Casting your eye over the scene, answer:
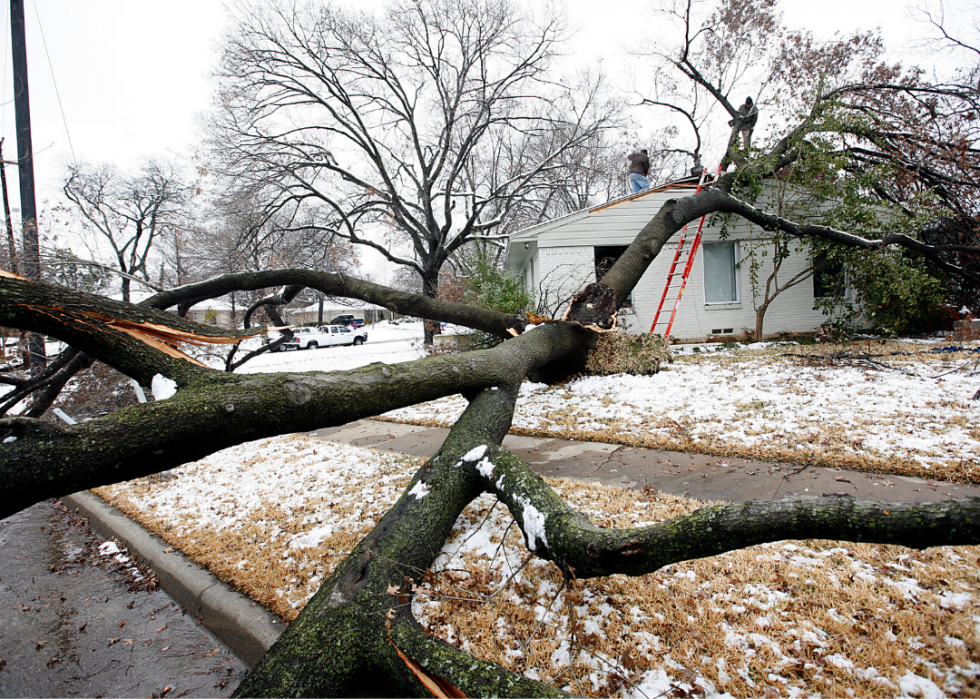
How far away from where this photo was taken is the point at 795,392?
524 centimetres

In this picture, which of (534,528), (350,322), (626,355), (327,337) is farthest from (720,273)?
(350,322)

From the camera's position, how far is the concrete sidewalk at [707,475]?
2.96 meters

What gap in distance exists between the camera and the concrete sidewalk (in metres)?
2.96

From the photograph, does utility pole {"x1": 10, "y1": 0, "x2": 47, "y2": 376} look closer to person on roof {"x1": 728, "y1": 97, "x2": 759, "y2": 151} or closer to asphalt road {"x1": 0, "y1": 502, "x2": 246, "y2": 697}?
asphalt road {"x1": 0, "y1": 502, "x2": 246, "y2": 697}

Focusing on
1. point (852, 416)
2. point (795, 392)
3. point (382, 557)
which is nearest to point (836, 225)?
point (795, 392)

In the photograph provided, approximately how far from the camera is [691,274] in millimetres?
10836

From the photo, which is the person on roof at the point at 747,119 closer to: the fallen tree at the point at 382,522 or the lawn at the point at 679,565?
the lawn at the point at 679,565

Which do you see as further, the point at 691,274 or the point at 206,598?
the point at 691,274

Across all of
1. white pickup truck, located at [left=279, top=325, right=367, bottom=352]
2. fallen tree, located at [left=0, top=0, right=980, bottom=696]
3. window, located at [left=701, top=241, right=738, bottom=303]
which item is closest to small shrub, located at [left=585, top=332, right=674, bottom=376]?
fallen tree, located at [left=0, top=0, right=980, bottom=696]

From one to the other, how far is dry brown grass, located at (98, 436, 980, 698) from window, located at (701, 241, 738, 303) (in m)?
9.38

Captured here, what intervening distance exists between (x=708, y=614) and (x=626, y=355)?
501cm

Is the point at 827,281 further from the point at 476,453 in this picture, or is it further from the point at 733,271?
the point at 476,453

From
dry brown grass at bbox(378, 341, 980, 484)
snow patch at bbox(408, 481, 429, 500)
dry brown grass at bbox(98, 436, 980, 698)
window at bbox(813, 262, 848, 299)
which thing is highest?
window at bbox(813, 262, 848, 299)

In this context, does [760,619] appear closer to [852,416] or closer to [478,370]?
[478,370]
